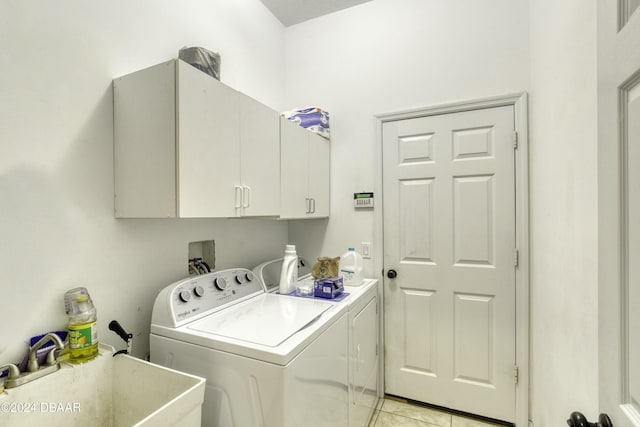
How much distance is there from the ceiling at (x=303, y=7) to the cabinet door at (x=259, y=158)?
47.8 inches

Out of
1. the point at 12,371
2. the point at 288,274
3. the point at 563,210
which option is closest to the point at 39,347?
the point at 12,371

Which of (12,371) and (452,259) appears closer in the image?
(12,371)

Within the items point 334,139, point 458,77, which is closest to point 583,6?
point 458,77

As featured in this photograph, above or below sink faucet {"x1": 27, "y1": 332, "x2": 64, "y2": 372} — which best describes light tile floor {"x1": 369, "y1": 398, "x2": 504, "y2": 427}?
below

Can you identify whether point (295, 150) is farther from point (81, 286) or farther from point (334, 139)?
point (81, 286)

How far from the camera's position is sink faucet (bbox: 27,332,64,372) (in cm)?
100

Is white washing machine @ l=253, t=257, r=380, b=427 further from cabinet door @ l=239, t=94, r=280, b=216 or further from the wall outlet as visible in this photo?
cabinet door @ l=239, t=94, r=280, b=216

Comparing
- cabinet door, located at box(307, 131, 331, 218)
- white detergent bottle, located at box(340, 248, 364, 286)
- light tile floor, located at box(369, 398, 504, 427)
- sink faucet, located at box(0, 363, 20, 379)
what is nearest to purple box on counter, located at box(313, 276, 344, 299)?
white detergent bottle, located at box(340, 248, 364, 286)

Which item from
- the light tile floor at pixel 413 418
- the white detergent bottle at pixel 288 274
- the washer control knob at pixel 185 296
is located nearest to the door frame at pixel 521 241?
the light tile floor at pixel 413 418

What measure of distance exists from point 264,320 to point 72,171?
39.5 inches

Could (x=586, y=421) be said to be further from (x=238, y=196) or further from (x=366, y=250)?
(x=366, y=250)

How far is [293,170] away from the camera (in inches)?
77.2

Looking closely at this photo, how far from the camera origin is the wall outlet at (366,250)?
7.59 feet

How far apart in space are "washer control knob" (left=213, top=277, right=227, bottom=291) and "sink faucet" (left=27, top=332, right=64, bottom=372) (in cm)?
64
